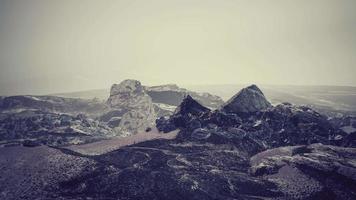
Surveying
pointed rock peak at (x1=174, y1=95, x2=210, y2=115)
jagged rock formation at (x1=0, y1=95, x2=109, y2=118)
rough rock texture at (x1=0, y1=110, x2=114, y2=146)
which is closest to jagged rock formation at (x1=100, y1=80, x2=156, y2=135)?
jagged rock formation at (x1=0, y1=95, x2=109, y2=118)

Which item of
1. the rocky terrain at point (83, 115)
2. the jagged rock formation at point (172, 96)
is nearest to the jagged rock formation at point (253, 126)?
the rocky terrain at point (83, 115)

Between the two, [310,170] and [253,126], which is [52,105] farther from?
[310,170]

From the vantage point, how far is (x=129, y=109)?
46188 millimetres

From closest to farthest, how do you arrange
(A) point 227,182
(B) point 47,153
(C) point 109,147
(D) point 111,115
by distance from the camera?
(A) point 227,182
(B) point 47,153
(C) point 109,147
(D) point 111,115

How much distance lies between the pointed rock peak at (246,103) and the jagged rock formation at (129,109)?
14551mm

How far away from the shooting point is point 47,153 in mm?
19781

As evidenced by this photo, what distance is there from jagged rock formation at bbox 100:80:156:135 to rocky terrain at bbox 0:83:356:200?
1469cm

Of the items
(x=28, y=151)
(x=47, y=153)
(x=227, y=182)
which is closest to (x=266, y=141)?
(x=227, y=182)

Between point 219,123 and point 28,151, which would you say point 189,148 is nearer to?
point 219,123

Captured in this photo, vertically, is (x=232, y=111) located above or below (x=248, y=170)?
above

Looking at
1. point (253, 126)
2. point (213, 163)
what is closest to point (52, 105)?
point (253, 126)

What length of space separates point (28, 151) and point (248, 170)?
45.7ft

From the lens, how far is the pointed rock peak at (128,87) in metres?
48.8

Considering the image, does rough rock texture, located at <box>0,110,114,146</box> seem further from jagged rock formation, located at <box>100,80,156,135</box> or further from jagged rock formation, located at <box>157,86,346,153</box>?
jagged rock formation, located at <box>157,86,346,153</box>
